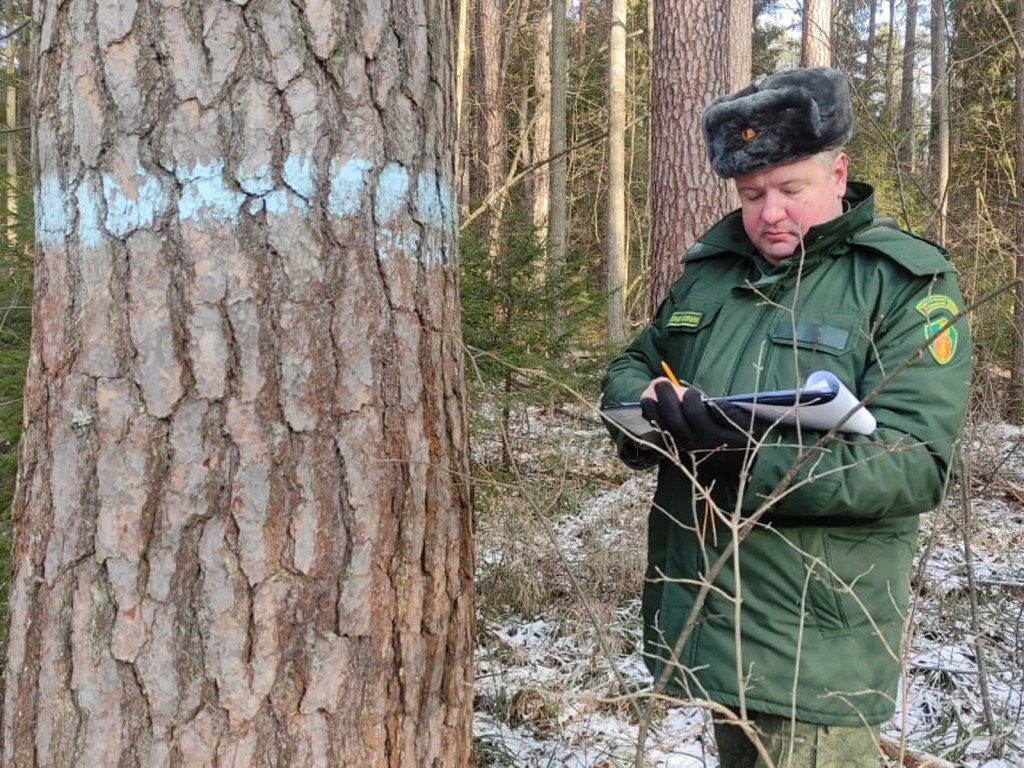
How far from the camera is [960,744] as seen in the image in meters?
2.83

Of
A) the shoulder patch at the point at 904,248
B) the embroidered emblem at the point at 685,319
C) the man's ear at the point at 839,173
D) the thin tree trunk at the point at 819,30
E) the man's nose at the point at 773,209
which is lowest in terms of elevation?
the embroidered emblem at the point at 685,319

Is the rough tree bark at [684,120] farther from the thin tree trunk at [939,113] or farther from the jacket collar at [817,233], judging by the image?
the thin tree trunk at [939,113]

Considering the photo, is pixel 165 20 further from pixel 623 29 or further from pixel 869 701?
pixel 623 29

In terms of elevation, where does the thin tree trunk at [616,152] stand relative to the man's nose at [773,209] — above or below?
above

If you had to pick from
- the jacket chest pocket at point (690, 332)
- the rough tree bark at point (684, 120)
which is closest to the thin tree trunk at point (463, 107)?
the rough tree bark at point (684, 120)

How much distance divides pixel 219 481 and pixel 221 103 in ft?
2.02

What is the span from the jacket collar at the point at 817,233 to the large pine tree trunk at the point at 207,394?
0.88 m

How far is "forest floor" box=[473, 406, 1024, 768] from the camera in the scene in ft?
9.35

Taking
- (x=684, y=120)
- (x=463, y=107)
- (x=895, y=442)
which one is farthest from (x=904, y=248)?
(x=463, y=107)

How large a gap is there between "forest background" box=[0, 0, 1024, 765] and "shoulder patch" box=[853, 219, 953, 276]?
117 mm

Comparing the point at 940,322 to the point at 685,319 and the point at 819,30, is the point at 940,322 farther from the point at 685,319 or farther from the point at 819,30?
the point at 819,30

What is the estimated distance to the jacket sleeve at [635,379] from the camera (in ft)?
6.14

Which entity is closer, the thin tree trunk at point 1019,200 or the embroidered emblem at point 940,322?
the embroidered emblem at point 940,322

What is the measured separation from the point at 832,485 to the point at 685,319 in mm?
585
